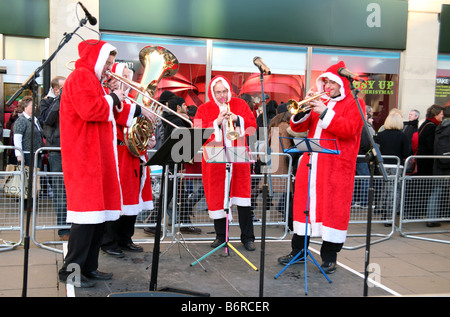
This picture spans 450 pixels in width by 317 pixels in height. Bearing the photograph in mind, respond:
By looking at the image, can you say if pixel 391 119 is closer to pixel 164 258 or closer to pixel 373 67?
pixel 373 67

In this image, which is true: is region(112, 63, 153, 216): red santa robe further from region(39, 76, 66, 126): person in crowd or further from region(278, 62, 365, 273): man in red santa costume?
region(278, 62, 365, 273): man in red santa costume

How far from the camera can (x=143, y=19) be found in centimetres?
970

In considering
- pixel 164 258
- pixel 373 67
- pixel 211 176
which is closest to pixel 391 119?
pixel 373 67

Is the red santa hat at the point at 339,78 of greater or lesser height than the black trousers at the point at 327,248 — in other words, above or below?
above

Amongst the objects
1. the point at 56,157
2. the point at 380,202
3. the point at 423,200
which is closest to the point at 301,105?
the point at 380,202

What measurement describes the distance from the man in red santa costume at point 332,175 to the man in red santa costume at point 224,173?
0.94 metres

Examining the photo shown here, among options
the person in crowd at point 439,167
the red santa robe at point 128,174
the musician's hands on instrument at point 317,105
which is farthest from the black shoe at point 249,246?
the person in crowd at point 439,167

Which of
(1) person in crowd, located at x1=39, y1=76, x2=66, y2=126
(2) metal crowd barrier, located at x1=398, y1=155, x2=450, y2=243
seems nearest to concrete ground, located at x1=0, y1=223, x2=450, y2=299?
(2) metal crowd barrier, located at x1=398, y1=155, x2=450, y2=243

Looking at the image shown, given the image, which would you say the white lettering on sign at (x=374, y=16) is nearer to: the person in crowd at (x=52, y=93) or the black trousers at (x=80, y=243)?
the person in crowd at (x=52, y=93)

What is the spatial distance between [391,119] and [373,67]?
Result: 349 cm

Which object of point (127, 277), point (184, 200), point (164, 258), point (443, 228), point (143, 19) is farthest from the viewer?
point (143, 19)

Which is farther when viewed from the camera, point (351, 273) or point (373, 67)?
point (373, 67)

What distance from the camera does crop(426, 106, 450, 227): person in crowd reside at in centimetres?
759

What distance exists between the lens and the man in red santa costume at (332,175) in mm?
5027
